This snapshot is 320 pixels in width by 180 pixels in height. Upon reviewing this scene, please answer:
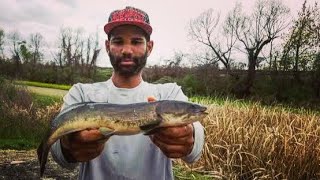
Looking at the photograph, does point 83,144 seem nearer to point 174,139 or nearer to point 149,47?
point 174,139

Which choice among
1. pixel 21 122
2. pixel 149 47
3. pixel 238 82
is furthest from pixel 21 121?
pixel 238 82

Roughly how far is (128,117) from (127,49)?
52 centimetres

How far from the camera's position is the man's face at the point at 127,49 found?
2.29m

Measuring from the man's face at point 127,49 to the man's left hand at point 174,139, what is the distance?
0.49m

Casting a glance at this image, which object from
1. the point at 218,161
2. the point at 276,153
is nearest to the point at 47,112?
the point at 218,161

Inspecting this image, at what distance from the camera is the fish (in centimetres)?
187

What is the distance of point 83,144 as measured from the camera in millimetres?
1902

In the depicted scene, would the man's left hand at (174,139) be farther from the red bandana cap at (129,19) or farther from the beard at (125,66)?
the red bandana cap at (129,19)

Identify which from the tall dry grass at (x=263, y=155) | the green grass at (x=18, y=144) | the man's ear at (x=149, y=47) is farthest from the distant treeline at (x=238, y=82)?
the man's ear at (x=149, y=47)

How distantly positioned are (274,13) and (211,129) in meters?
27.8

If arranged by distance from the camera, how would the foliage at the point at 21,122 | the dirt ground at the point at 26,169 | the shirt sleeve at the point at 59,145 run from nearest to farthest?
the shirt sleeve at the point at 59,145 < the dirt ground at the point at 26,169 < the foliage at the point at 21,122

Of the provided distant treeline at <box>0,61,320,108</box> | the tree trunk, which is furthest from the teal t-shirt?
the tree trunk

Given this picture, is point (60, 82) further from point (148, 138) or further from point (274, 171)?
point (148, 138)

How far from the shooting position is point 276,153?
19.4ft
